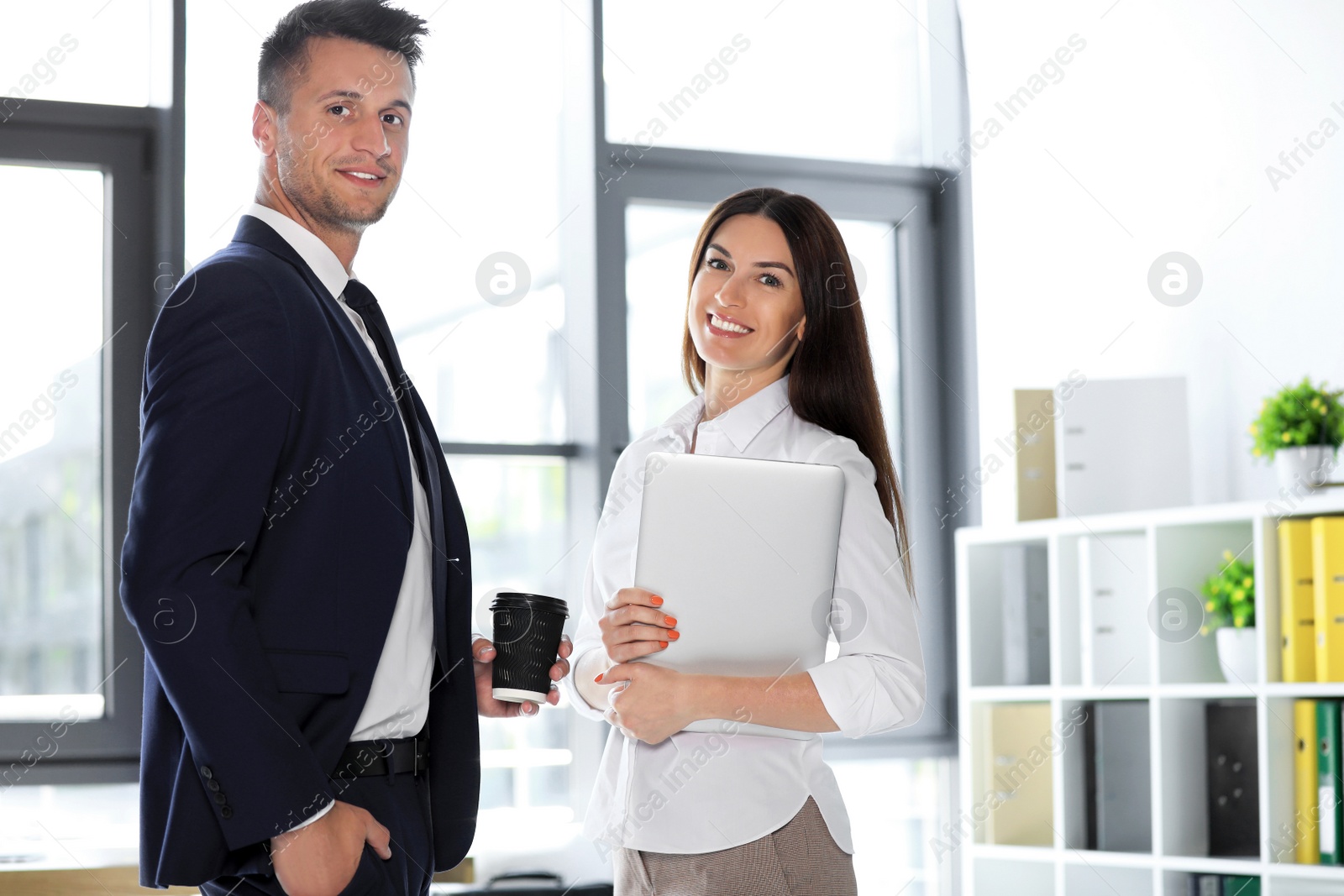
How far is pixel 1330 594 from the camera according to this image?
2.62 metres

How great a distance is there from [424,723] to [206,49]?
2.99m

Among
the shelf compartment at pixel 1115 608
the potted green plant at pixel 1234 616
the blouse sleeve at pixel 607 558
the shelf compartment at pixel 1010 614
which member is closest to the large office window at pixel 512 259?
the shelf compartment at pixel 1010 614

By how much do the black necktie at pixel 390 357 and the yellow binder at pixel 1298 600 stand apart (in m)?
2.02

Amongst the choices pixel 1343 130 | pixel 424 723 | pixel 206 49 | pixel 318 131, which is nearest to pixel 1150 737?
pixel 1343 130

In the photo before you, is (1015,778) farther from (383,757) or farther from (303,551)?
(303,551)

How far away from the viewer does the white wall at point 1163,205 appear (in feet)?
10.3

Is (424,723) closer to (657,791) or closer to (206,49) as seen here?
(657,791)

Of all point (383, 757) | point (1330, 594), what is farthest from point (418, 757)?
point (1330, 594)

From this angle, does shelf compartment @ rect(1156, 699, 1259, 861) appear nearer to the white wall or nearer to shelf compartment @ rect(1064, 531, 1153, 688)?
shelf compartment @ rect(1064, 531, 1153, 688)

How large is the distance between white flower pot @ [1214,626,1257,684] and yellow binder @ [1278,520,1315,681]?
13 centimetres

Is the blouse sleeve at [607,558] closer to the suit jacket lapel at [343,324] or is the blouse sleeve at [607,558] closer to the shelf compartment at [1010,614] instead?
the suit jacket lapel at [343,324]

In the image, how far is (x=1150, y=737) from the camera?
3119mm

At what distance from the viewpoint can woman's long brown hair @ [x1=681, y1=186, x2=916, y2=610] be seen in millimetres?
1786

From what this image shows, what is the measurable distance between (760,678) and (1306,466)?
1.81 metres
